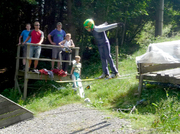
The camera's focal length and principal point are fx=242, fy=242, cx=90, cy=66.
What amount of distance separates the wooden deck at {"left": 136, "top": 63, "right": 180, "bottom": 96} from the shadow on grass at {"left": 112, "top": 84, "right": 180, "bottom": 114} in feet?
1.01

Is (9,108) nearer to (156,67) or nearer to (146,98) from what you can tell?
(146,98)

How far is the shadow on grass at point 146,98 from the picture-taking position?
249 inches

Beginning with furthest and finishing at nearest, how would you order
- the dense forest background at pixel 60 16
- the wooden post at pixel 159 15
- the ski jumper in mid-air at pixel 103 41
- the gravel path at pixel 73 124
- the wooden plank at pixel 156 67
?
1. the wooden post at pixel 159 15
2. the dense forest background at pixel 60 16
3. the wooden plank at pixel 156 67
4. the ski jumper in mid-air at pixel 103 41
5. the gravel path at pixel 73 124

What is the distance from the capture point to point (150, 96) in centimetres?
700

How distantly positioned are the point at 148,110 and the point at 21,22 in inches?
395

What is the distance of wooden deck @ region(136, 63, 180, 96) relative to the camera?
639 cm

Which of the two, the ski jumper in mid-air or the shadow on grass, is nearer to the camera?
the shadow on grass

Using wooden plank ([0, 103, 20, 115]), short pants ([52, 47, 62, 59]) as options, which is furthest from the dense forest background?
wooden plank ([0, 103, 20, 115])

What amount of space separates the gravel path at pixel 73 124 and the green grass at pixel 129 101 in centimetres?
32

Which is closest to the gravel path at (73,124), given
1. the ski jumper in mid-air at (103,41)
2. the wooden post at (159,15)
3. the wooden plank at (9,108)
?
the wooden plank at (9,108)

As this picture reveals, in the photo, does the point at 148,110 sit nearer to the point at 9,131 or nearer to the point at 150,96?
the point at 150,96

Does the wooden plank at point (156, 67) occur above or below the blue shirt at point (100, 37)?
below

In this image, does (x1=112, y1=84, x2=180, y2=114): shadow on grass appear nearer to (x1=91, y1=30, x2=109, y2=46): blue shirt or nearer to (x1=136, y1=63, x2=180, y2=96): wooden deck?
(x1=136, y1=63, x2=180, y2=96): wooden deck

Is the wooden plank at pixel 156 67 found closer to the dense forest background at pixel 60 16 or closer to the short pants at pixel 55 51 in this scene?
the short pants at pixel 55 51
